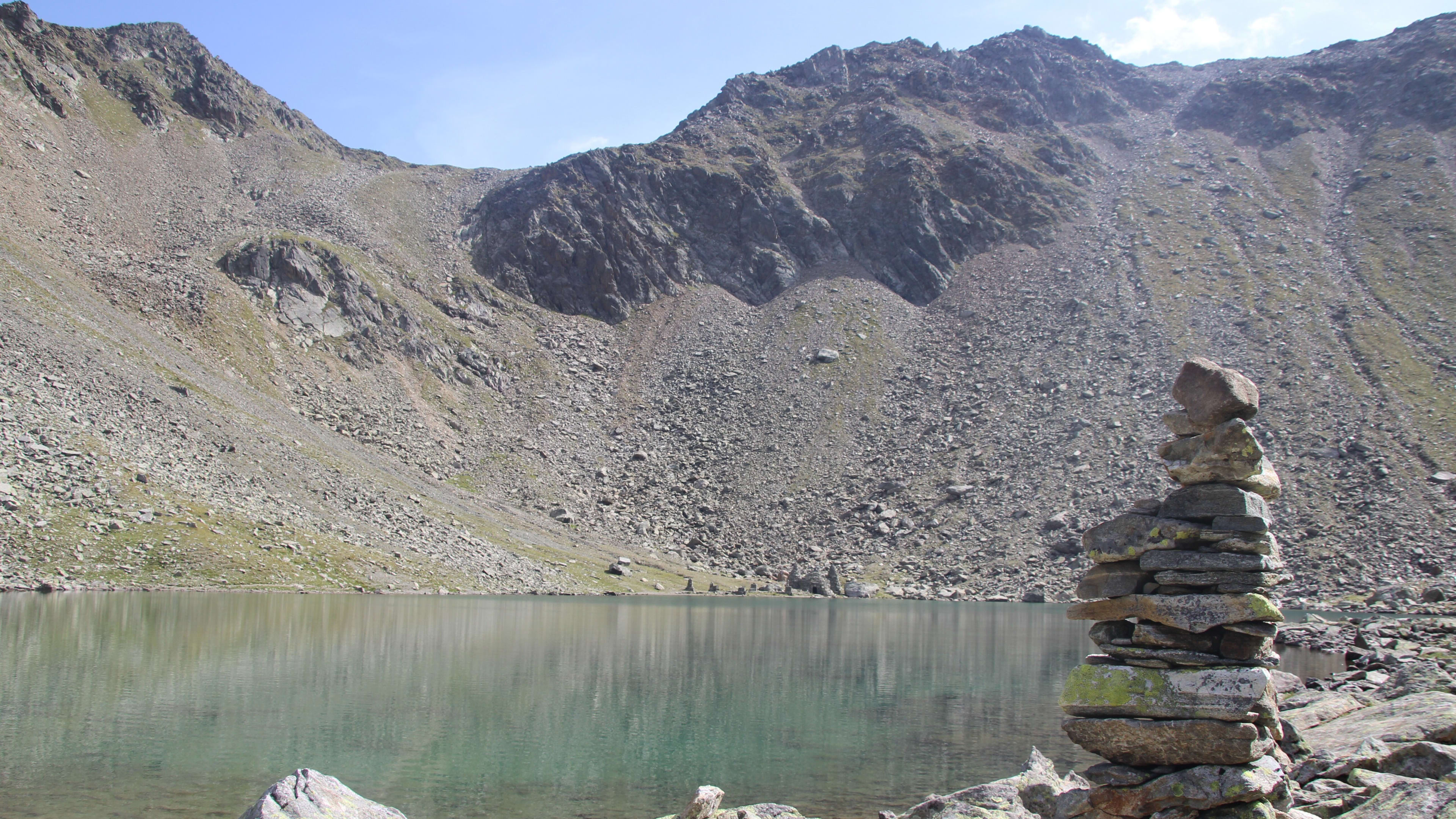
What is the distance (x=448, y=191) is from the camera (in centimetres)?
14862

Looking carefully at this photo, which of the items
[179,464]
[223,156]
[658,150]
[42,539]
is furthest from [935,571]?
[223,156]

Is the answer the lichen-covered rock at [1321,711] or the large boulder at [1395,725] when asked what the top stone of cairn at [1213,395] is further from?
the lichen-covered rock at [1321,711]

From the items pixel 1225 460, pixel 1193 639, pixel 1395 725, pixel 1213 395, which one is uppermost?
pixel 1213 395

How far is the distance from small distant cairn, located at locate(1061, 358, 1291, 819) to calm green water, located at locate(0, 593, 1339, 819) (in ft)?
22.7

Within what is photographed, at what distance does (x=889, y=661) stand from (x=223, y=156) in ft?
429

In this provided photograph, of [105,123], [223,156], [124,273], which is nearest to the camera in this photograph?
[124,273]

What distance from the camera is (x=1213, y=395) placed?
46.6 ft

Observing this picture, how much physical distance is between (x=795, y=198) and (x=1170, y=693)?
147 metres

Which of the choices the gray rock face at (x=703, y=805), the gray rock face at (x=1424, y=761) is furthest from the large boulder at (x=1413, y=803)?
the gray rock face at (x=703, y=805)

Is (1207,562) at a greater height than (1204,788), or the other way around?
(1207,562)

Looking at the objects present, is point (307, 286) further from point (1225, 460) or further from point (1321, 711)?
point (1225, 460)

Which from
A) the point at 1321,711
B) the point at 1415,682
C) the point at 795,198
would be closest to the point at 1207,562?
the point at 1321,711

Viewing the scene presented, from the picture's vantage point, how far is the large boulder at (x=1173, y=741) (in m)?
12.9

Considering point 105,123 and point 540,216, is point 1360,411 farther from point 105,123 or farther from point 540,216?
point 105,123
